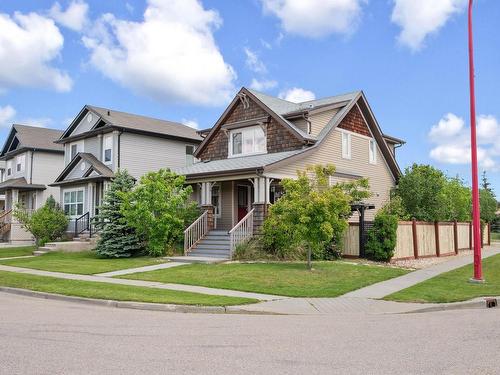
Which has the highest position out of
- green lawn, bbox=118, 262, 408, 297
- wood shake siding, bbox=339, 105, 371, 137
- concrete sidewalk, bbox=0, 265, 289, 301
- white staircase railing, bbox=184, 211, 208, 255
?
wood shake siding, bbox=339, 105, 371, 137

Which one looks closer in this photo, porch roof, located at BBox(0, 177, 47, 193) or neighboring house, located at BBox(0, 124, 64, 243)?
porch roof, located at BBox(0, 177, 47, 193)

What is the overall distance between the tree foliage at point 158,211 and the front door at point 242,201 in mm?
4354

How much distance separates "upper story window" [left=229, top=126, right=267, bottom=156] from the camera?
2578cm

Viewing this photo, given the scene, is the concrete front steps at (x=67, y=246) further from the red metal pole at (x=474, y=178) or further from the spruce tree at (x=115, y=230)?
the red metal pole at (x=474, y=178)

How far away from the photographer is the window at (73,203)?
30484 mm

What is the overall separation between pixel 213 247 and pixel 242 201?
547cm

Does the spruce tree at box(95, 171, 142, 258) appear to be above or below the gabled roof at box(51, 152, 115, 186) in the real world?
below

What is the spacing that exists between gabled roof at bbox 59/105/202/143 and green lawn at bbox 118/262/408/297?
14.4m

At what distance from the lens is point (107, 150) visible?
3011 centimetres

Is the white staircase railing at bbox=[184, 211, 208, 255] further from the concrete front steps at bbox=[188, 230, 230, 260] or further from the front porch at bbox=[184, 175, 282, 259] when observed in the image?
the concrete front steps at bbox=[188, 230, 230, 260]

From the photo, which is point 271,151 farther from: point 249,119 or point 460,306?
point 460,306

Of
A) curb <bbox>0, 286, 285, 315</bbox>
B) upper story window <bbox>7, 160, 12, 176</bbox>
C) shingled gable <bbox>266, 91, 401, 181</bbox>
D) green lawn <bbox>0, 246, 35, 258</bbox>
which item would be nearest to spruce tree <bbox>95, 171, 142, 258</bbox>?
green lawn <bbox>0, 246, 35, 258</bbox>

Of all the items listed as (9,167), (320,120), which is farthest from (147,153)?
(9,167)

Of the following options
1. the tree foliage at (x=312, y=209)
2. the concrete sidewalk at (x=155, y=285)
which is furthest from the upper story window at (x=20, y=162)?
the tree foliage at (x=312, y=209)
